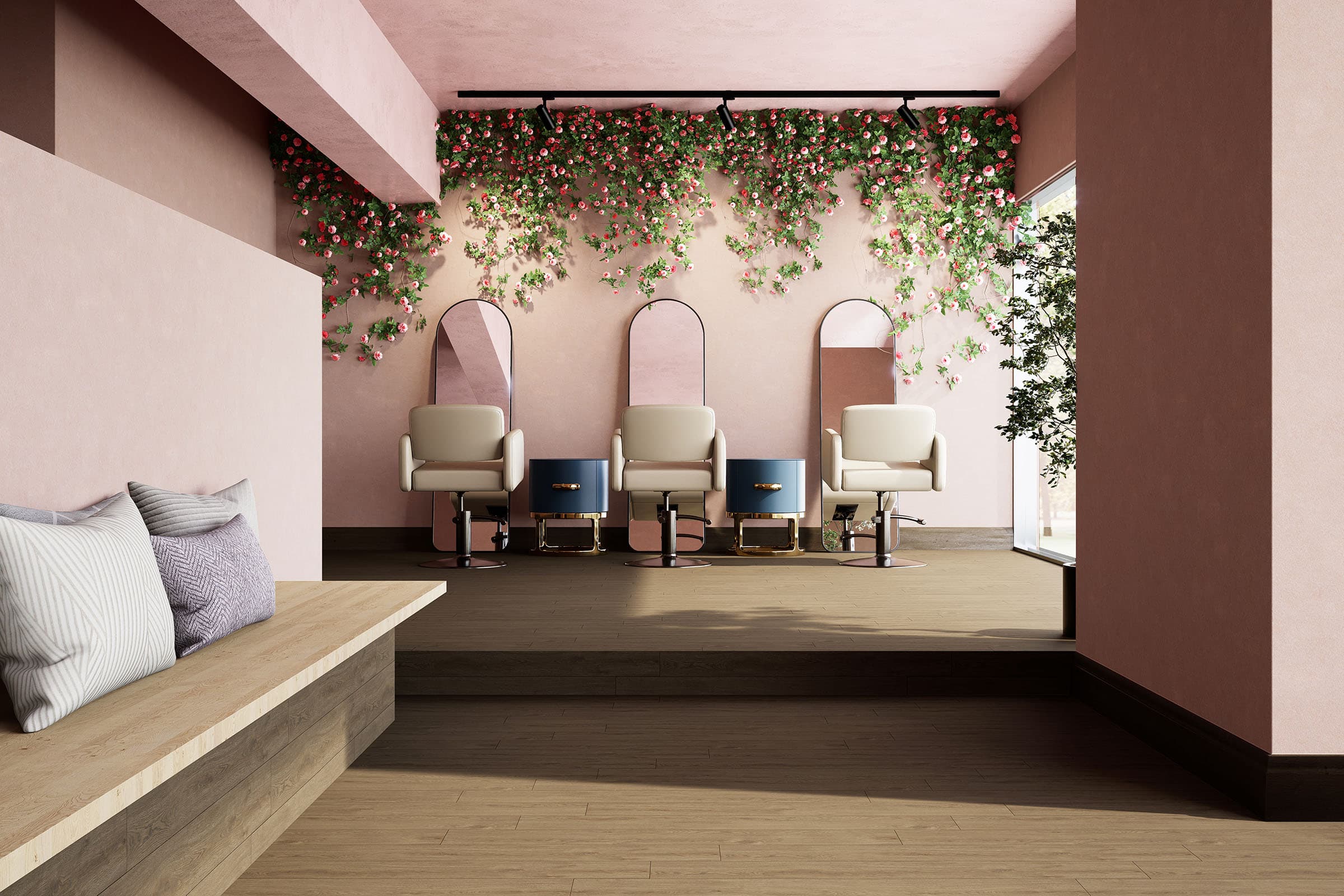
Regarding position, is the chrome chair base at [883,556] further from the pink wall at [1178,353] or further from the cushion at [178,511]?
the cushion at [178,511]

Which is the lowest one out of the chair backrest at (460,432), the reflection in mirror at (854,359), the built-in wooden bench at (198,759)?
the built-in wooden bench at (198,759)

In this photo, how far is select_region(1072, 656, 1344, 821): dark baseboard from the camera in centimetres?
218

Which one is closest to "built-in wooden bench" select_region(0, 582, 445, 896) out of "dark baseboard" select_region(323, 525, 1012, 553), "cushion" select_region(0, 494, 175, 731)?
"cushion" select_region(0, 494, 175, 731)

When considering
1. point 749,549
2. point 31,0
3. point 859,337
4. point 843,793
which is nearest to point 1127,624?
point 843,793

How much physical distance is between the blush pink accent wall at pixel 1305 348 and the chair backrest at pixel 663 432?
3.54 metres

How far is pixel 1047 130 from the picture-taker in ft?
20.1

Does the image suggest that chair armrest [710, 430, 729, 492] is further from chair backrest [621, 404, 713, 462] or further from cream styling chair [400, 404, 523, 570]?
cream styling chair [400, 404, 523, 570]

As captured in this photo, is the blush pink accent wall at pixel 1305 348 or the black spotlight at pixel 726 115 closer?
the blush pink accent wall at pixel 1305 348

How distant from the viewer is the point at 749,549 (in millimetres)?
6340

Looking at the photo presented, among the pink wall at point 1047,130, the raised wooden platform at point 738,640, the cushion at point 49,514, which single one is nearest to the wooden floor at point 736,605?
the raised wooden platform at point 738,640

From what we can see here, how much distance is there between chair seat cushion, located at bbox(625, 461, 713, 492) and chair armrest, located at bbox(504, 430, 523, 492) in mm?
672

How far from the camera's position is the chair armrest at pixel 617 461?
18.1 feet

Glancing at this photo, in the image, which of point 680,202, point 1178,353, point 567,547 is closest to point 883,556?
point 567,547

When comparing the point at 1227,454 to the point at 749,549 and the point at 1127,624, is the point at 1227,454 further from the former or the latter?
the point at 749,549
